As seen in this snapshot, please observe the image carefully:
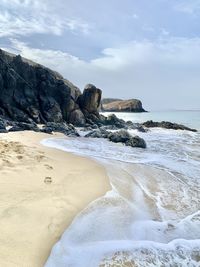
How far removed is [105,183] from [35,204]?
2.59 metres

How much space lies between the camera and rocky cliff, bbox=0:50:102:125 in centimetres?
3478

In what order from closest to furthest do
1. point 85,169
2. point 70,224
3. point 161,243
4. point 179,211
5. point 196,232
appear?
point 161,243 < point 70,224 < point 196,232 < point 179,211 < point 85,169

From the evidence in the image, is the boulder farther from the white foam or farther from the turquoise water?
the white foam

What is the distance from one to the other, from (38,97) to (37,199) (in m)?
34.8

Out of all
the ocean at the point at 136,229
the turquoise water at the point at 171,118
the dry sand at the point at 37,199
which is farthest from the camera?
the turquoise water at the point at 171,118

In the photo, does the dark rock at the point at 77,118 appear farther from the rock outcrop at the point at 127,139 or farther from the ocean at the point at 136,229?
the ocean at the point at 136,229

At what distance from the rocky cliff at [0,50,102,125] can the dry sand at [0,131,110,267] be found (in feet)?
83.1

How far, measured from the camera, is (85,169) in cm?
876

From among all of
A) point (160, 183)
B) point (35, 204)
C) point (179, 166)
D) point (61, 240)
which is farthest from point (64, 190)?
point (179, 166)

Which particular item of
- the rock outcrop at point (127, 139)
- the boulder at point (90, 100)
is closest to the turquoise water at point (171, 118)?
the boulder at point (90, 100)

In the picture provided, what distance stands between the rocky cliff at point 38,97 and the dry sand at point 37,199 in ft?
83.1

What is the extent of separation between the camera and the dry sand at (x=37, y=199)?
12.1 feet

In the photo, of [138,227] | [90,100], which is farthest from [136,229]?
[90,100]

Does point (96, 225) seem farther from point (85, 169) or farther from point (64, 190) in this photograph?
point (85, 169)
